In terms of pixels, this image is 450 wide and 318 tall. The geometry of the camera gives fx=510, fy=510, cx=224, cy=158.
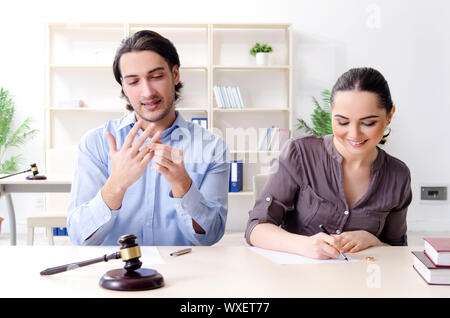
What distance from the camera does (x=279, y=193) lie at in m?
1.78

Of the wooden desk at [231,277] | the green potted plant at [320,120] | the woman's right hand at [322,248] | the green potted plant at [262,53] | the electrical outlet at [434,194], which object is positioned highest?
the green potted plant at [262,53]

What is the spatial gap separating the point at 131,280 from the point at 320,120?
4007 millimetres

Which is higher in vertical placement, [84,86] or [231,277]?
[84,86]

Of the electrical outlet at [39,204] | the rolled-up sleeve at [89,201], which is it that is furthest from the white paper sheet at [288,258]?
the electrical outlet at [39,204]

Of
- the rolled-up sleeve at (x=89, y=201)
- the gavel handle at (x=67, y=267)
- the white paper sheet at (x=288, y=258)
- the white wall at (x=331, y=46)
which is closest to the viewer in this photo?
the gavel handle at (x=67, y=267)

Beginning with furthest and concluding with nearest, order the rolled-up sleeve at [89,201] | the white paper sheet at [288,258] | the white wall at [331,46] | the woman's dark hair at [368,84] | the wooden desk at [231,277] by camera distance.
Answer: the white wall at [331,46], the woman's dark hair at [368,84], the rolled-up sleeve at [89,201], the white paper sheet at [288,258], the wooden desk at [231,277]

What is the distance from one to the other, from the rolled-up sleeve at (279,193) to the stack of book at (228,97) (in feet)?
9.93

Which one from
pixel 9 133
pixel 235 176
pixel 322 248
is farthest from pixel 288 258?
pixel 9 133

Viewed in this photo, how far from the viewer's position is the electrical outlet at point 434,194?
5.07 m

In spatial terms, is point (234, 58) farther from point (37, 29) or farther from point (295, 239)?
point (295, 239)

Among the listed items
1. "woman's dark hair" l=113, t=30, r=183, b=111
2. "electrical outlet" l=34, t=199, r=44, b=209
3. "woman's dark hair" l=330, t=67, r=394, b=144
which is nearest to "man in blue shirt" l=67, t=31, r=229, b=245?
"woman's dark hair" l=113, t=30, r=183, b=111

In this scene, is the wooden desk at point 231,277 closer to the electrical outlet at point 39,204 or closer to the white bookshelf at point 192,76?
the white bookshelf at point 192,76

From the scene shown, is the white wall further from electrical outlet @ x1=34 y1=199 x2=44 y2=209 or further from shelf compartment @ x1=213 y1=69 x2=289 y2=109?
shelf compartment @ x1=213 y1=69 x2=289 y2=109

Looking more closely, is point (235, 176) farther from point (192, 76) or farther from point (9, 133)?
point (9, 133)
